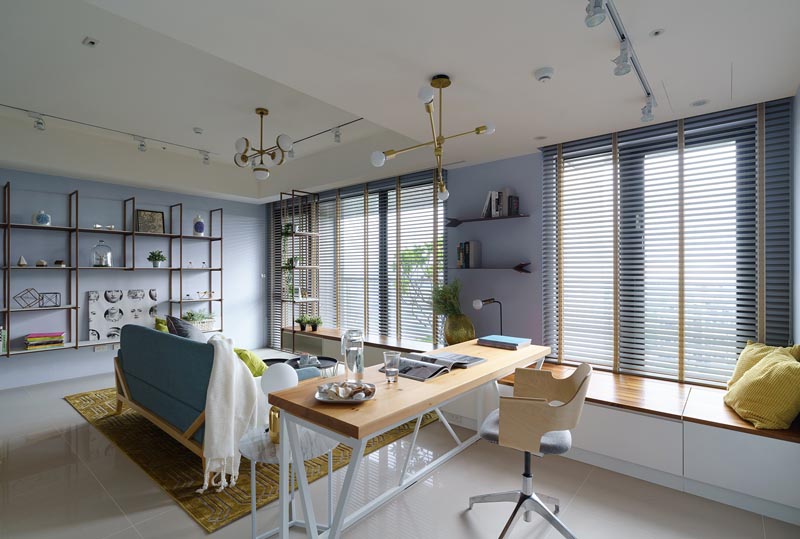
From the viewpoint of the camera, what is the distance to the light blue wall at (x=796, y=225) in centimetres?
265

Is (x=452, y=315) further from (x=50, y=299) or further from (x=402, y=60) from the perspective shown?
(x=50, y=299)

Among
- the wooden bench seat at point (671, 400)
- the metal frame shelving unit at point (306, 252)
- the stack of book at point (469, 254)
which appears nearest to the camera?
the wooden bench seat at point (671, 400)

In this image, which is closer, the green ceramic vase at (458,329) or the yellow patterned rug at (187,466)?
the yellow patterned rug at (187,466)

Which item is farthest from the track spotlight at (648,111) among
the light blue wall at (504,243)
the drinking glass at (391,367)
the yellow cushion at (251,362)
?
the yellow cushion at (251,362)

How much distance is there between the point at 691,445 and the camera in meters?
2.54

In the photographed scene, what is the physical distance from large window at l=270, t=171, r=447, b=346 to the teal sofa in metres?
2.00

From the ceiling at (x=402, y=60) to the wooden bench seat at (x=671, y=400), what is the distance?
208cm

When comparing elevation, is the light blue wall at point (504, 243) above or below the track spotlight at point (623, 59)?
below

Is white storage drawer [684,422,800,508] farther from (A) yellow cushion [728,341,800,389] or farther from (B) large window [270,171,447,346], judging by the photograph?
(B) large window [270,171,447,346]

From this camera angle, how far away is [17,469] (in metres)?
2.85

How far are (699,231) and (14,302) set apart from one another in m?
7.05

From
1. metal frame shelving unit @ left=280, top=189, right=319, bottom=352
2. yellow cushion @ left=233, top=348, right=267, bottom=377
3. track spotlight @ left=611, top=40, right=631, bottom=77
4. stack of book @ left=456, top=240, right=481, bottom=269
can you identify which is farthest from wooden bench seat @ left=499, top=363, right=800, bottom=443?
metal frame shelving unit @ left=280, top=189, right=319, bottom=352

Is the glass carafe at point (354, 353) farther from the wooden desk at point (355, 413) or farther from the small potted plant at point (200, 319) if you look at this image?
the small potted plant at point (200, 319)

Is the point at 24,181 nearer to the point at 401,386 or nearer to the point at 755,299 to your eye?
the point at 401,386
